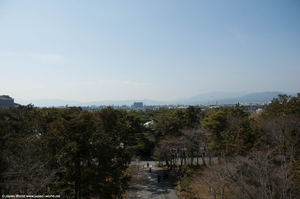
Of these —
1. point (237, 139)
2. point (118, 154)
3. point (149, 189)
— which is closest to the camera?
point (118, 154)

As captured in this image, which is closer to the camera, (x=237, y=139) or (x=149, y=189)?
(x=237, y=139)

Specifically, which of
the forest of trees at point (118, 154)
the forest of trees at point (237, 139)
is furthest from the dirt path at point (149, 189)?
the forest of trees at point (118, 154)

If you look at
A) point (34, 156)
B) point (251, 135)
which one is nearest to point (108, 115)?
point (34, 156)

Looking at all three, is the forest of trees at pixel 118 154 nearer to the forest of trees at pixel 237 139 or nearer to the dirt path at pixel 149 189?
the forest of trees at pixel 237 139

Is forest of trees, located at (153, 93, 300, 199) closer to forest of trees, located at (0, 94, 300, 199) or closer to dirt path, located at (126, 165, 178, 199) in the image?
forest of trees, located at (0, 94, 300, 199)

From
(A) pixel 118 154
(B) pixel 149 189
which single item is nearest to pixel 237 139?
(B) pixel 149 189

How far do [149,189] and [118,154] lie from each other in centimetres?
545

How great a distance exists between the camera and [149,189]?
15.2 meters

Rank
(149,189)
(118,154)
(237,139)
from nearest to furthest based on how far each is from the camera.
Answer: (118,154)
(237,139)
(149,189)

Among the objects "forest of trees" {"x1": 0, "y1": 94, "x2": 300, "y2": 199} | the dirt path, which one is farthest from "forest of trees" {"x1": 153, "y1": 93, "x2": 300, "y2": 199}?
the dirt path

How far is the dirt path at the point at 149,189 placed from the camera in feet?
45.5

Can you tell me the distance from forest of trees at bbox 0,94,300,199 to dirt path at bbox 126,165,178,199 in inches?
85.1

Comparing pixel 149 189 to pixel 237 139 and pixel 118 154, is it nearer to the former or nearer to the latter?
pixel 118 154

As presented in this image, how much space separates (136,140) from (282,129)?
Answer: 13806mm
